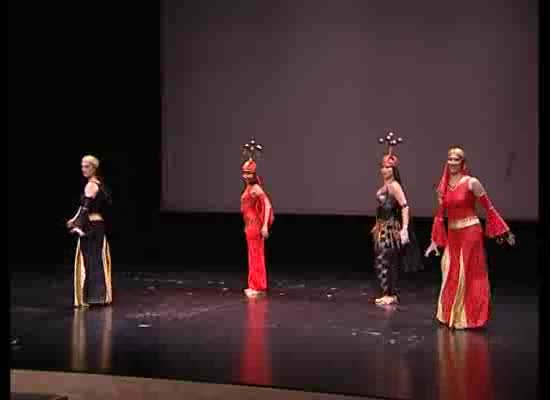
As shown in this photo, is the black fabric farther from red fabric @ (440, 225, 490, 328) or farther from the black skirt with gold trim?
red fabric @ (440, 225, 490, 328)

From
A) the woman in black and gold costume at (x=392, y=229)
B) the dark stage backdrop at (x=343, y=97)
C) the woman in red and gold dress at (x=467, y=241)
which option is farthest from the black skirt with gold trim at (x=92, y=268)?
the dark stage backdrop at (x=343, y=97)

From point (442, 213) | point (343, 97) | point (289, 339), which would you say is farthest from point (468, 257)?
point (343, 97)

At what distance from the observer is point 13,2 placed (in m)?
9.30

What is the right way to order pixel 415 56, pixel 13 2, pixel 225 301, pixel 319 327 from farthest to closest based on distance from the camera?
pixel 13 2, pixel 415 56, pixel 225 301, pixel 319 327

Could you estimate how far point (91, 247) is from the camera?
6.83 meters

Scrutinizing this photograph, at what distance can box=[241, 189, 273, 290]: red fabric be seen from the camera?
7.45 m

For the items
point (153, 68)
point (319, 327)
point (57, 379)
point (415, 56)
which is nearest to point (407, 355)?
point (319, 327)

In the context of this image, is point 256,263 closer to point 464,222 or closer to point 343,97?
point 464,222

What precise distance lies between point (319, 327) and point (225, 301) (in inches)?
49.7

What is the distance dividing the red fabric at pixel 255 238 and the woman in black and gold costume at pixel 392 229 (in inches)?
41.1

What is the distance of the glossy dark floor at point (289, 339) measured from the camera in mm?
4727

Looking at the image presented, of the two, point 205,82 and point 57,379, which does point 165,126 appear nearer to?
point 205,82

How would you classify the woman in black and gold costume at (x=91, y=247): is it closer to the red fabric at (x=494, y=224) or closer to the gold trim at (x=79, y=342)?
the gold trim at (x=79, y=342)

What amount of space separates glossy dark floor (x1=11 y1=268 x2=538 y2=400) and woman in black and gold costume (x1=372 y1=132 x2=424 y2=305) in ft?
1.09
